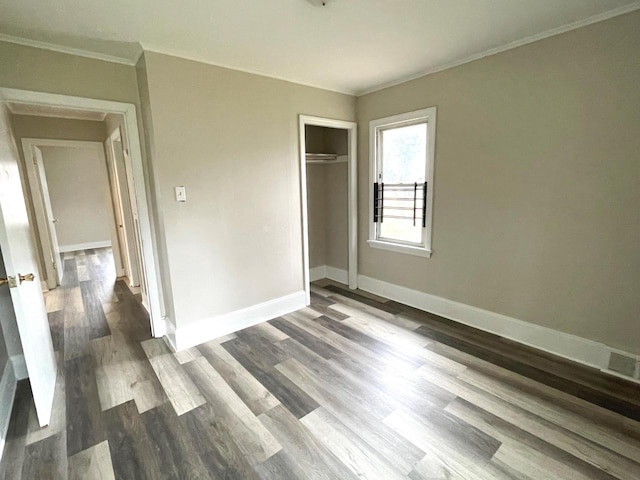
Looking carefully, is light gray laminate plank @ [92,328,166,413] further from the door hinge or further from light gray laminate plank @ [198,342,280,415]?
the door hinge

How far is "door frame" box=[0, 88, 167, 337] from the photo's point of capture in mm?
2211

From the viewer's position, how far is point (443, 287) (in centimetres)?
323

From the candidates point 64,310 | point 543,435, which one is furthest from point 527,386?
point 64,310

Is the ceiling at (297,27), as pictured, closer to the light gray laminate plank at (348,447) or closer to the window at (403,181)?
the window at (403,181)

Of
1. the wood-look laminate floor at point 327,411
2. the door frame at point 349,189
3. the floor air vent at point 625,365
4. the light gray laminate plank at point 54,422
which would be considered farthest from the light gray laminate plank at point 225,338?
the floor air vent at point 625,365

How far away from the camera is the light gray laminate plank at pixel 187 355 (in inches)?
102

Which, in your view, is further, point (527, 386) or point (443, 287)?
point (443, 287)

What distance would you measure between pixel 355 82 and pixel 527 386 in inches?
128

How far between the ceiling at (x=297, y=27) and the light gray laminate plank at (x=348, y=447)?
2.58 metres

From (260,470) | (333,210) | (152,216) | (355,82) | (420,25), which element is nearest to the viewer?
(260,470)

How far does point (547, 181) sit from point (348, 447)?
8.02 feet

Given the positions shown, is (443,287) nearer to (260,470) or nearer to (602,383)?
(602,383)

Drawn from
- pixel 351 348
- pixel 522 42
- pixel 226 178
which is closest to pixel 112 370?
pixel 226 178

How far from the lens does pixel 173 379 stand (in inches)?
91.6
